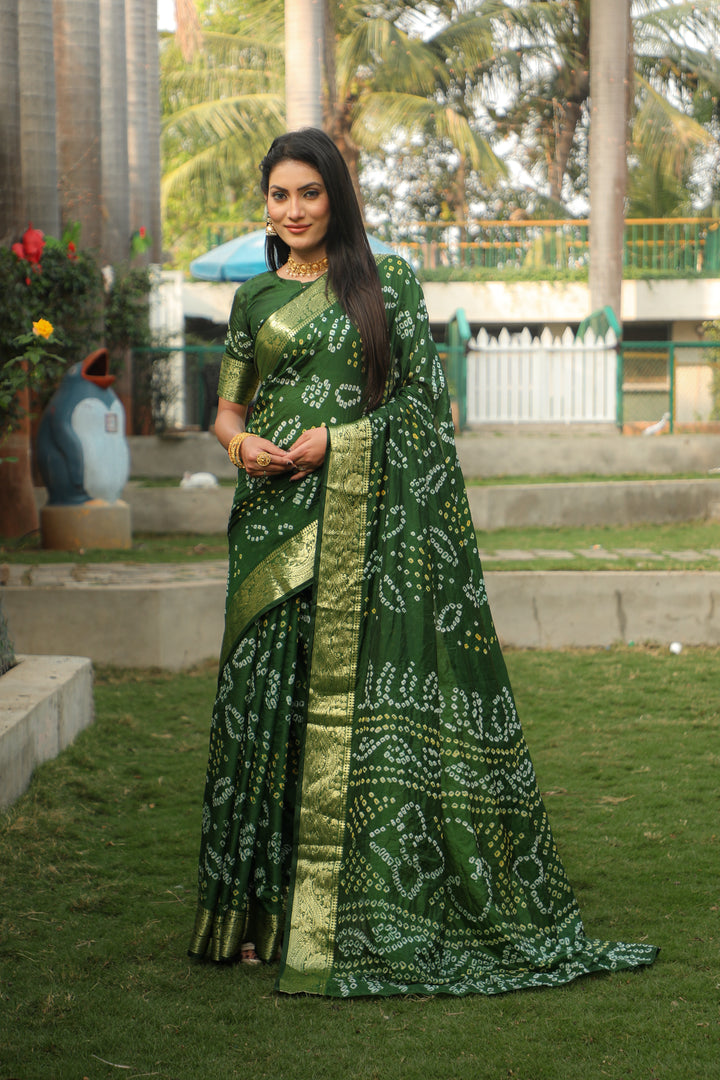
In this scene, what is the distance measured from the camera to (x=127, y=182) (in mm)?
12070

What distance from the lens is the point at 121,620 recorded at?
5688 mm

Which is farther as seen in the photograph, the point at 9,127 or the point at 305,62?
the point at 305,62

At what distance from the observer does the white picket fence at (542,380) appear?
12.6 metres

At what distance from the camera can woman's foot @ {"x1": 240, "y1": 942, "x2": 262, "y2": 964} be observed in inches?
106

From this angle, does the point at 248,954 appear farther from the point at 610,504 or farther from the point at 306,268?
the point at 610,504

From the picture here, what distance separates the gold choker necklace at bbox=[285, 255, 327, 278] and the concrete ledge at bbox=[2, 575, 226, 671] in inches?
123

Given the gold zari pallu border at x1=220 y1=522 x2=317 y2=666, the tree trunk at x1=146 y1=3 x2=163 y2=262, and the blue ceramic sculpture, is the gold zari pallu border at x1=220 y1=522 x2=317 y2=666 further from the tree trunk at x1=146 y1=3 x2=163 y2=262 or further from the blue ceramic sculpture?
the tree trunk at x1=146 y1=3 x2=163 y2=262

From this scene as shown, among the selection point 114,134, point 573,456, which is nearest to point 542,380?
point 573,456

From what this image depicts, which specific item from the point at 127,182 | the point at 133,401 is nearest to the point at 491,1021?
Answer: the point at 133,401

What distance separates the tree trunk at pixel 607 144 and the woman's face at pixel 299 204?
12.1 metres

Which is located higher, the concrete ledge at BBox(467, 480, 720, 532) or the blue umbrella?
the blue umbrella

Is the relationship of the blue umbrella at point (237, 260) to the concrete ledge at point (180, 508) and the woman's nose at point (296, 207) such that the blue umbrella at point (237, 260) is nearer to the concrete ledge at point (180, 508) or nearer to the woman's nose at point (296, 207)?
the concrete ledge at point (180, 508)

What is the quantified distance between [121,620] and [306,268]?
3259 millimetres

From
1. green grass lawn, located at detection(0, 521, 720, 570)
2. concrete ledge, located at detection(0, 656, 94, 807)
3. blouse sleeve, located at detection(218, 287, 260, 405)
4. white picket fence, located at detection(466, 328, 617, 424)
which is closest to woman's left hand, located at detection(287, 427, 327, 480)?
blouse sleeve, located at detection(218, 287, 260, 405)
